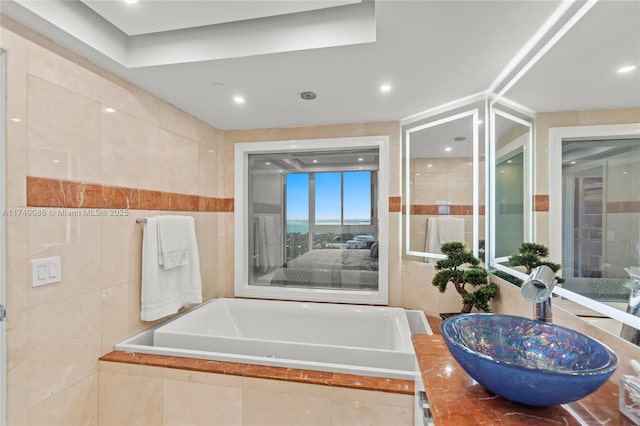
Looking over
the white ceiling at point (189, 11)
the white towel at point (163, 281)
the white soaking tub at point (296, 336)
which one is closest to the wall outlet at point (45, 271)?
the white towel at point (163, 281)

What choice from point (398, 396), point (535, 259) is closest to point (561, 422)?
point (398, 396)

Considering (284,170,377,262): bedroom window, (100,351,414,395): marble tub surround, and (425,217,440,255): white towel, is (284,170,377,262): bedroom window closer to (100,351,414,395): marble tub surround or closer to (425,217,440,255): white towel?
(425,217,440,255): white towel

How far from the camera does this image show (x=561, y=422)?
0.80 m

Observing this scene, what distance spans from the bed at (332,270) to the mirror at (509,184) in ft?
3.67

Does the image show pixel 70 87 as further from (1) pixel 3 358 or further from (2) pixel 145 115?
(1) pixel 3 358

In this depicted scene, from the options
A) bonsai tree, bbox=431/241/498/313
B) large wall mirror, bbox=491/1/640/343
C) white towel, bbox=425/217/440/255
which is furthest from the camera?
white towel, bbox=425/217/440/255

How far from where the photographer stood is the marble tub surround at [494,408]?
803 mm

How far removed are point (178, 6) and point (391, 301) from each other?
2.69 m

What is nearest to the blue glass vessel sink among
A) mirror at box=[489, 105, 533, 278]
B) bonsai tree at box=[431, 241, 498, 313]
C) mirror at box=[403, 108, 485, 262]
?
mirror at box=[489, 105, 533, 278]

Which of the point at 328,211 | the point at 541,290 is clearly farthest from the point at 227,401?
the point at 328,211

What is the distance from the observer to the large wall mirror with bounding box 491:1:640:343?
1.06m

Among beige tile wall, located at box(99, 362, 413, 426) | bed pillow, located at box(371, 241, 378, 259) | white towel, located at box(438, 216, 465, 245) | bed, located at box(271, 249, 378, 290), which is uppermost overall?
white towel, located at box(438, 216, 465, 245)

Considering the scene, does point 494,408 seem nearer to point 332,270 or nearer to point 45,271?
point 45,271

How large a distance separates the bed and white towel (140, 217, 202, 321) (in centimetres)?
91
